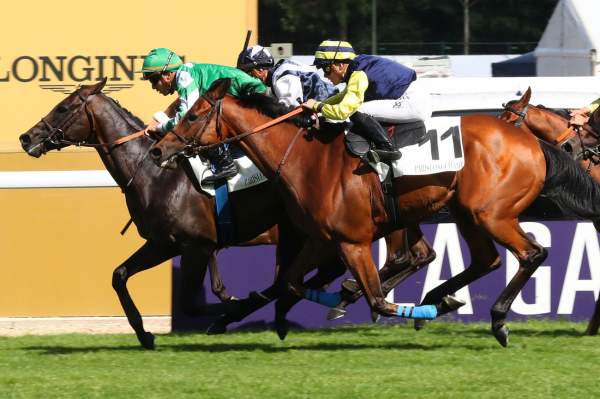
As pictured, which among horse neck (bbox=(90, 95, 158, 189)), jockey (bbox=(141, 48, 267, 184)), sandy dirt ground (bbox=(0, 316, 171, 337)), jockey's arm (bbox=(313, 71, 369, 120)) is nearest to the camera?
jockey's arm (bbox=(313, 71, 369, 120))

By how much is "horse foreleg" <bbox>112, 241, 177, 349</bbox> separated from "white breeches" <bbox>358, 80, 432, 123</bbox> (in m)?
1.73

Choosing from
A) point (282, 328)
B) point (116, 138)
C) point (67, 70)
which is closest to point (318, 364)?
point (282, 328)

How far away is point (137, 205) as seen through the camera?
9.34 meters

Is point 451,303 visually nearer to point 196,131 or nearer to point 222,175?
point 222,175

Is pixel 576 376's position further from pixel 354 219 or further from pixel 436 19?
pixel 436 19

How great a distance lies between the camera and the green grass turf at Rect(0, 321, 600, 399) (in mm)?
7484

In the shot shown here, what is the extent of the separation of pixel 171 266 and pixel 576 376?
389 cm

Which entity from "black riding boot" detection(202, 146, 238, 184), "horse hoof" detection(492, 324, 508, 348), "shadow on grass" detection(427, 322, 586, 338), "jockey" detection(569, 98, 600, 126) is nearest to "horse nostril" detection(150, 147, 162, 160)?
"black riding boot" detection(202, 146, 238, 184)

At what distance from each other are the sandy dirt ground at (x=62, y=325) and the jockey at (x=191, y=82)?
1.82 m

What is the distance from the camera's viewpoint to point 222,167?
9.38 meters

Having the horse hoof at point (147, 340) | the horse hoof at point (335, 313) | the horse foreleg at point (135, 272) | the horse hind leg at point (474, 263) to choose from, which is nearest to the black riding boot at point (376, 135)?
the horse hind leg at point (474, 263)

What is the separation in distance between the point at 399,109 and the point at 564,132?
1.81 m

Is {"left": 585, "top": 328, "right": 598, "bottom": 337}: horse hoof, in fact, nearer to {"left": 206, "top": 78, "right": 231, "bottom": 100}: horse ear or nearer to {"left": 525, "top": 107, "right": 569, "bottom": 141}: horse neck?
{"left": 525, "top": 107, "right": 569, "bottom": 141}: horse neck

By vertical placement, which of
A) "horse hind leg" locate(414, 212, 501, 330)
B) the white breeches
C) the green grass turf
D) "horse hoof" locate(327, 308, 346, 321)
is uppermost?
the white breeches
